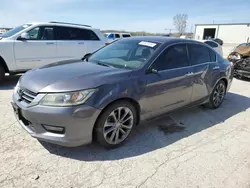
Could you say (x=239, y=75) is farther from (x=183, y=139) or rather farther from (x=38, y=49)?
(x=38, y=49)

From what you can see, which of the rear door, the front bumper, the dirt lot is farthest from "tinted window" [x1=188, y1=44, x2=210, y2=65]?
the front bumper

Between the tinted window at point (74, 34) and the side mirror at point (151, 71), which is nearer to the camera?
the side mirror at point (151, 71)

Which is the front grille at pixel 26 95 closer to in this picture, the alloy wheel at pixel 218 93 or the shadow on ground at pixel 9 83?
the shadow on ground at pixel 9 83

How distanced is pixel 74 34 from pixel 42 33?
1085 millimetres

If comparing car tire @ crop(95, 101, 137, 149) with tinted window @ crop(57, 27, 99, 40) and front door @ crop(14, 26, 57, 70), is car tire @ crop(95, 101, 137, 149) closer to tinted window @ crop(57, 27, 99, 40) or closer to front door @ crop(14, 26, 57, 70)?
front door @ crop(14, 26, 57, 70)

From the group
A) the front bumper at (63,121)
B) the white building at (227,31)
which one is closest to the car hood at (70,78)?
the front bumper at (63,121)

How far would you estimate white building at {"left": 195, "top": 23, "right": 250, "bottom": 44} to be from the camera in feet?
159

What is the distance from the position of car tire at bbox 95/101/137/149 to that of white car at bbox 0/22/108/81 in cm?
439

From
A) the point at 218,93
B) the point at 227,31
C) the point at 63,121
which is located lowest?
A: the point at 218,93

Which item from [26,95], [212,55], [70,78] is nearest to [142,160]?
[70,78]

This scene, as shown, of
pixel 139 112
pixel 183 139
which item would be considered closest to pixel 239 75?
pixel 183 139

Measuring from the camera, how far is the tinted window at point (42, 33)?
6236 millimetres

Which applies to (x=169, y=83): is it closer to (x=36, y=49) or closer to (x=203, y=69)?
(x=203, y=69)

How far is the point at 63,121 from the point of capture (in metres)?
2.44
